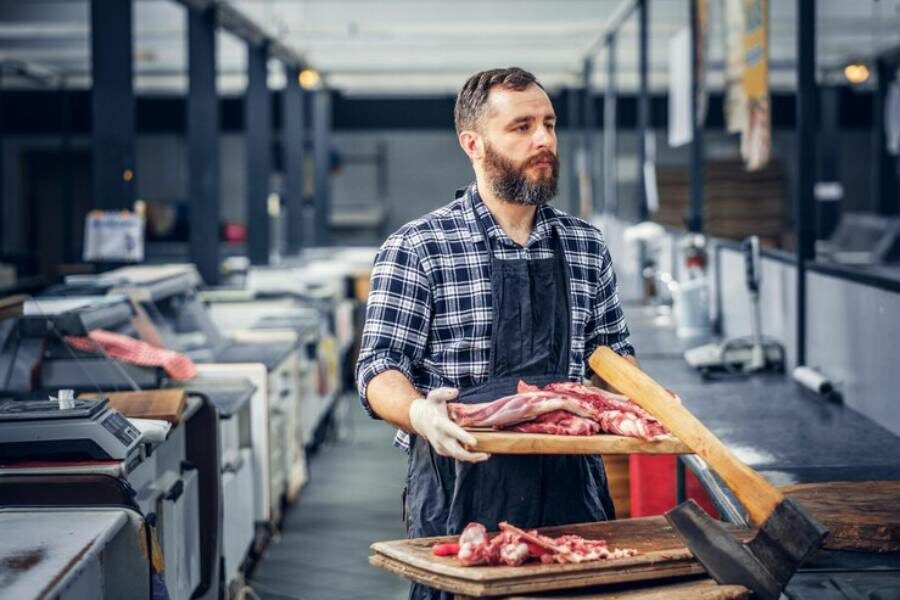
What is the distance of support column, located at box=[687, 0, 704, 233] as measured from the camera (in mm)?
7176

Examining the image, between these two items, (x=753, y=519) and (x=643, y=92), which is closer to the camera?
(x=753, y=519)

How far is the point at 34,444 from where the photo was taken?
312cm

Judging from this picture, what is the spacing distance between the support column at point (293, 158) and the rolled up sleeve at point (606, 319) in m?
9.20

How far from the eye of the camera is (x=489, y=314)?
105 inches

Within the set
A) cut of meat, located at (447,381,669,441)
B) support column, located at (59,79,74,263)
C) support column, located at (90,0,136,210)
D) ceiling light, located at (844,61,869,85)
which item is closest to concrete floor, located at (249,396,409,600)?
support column, located at (90,0,136,210)

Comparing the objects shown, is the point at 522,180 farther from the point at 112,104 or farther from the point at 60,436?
the point at 112,104

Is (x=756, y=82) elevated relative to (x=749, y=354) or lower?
elevated

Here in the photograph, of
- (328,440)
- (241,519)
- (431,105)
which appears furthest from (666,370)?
(431,105)

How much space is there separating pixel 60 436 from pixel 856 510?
1.87 metres

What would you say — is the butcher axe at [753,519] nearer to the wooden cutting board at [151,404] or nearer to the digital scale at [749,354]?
the wooden cutting board at [151,404]

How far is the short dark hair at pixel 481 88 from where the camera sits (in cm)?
265

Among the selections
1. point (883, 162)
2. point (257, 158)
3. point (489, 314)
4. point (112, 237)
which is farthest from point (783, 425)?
point (883, 162)

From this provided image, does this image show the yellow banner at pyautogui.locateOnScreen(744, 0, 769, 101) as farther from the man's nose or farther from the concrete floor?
the man's nose

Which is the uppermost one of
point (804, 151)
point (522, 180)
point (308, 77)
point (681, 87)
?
point (308, 77)
